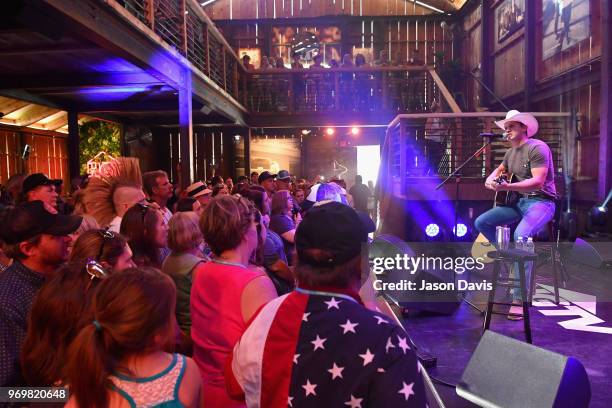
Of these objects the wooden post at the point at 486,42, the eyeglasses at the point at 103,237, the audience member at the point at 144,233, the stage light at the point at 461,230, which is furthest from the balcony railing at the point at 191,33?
the wooden post at the point at 486,42

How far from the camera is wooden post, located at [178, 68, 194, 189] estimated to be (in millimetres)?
7480

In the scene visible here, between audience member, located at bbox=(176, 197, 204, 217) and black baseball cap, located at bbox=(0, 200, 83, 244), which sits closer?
black baseball cap, located at bbox=(0, 200, 83, 244)

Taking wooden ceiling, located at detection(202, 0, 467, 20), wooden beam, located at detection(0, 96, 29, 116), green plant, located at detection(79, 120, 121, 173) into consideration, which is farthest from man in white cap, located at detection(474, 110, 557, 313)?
wooden ceiling, located at detection(202, 0, 467, 20)

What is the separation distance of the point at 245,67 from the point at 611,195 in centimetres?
915

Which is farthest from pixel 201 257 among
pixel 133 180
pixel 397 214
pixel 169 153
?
pixel 169 153

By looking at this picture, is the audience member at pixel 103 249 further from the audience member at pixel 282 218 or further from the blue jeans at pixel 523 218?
the blue jeans at pixel 523 218

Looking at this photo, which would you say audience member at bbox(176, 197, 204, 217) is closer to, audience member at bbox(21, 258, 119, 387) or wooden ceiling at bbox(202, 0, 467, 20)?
audience member at bbox(21, 258, 119, 387)

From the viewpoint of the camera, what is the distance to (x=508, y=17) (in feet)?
40.9

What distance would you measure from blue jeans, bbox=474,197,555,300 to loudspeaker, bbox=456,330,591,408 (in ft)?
7.85

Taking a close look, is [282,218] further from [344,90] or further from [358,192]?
[344,90]

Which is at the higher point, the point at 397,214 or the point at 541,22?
the point at 541,22

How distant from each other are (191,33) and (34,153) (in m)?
6.03

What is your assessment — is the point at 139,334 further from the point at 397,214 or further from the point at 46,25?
the point at 397,214

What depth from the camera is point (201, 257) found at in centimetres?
291
